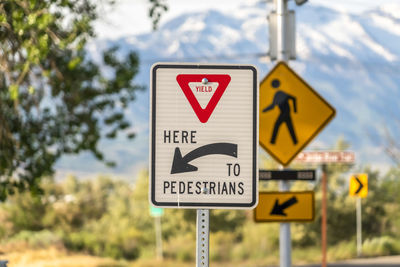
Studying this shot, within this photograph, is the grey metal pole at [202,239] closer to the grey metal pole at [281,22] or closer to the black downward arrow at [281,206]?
the black downward arrow at [281,206]

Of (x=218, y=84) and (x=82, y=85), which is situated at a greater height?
(x=82, y=85)

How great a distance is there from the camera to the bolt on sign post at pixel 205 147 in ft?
14.1

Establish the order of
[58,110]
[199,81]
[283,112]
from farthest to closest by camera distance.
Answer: [58,110], [283,112], [199,81]

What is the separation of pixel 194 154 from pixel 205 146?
0.07 meters

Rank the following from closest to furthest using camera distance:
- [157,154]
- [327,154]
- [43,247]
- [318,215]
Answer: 1. [157,154]
2. [327,154]
3. [43,247]
4. [318,215]

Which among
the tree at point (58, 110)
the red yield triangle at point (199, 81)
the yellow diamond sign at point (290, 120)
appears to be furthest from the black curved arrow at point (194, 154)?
the tree at point (58, 110)

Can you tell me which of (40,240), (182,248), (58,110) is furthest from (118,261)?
(58,110)

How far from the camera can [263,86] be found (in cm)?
895

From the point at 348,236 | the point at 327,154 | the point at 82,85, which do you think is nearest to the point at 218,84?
the point at 82,85

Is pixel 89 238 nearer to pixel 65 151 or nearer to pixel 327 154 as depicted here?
pixel 327 154

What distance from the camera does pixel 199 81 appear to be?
172 inches

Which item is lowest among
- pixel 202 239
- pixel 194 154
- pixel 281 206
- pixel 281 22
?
pixel 202 239

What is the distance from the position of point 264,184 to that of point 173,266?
18.6 m

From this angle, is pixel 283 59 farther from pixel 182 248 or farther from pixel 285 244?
pixel 182 248
